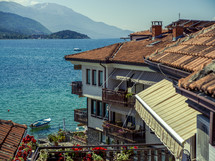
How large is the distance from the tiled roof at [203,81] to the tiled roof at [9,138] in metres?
6.66

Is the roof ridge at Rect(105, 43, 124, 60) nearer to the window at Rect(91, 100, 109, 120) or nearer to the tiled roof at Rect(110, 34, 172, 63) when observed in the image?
the tiled roof at Rect(110, 34, 172, 63)

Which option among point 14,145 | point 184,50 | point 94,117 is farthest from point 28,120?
point 184,50

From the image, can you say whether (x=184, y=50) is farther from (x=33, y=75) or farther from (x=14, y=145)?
(x=33, y=75)

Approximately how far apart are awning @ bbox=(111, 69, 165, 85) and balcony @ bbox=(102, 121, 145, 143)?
125 inches

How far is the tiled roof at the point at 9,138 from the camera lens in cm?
1165

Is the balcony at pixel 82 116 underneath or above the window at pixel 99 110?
underneath

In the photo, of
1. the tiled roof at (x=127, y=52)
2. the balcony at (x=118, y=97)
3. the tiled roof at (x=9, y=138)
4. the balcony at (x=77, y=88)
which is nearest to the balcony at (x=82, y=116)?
the balcony at (x=77, y=88)

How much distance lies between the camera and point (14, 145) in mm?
12828

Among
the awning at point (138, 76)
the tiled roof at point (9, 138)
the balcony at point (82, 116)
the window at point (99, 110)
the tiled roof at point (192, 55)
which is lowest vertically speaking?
the balcony at point (82, 116)

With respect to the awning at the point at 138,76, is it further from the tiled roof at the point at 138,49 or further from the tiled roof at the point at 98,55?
the tiled roof at the point at 98,55

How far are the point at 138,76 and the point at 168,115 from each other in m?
18.6

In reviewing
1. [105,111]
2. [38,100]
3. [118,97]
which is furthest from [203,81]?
[38,100]

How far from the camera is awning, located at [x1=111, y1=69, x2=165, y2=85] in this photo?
24.2 meters

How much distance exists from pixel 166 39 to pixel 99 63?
5050mm
